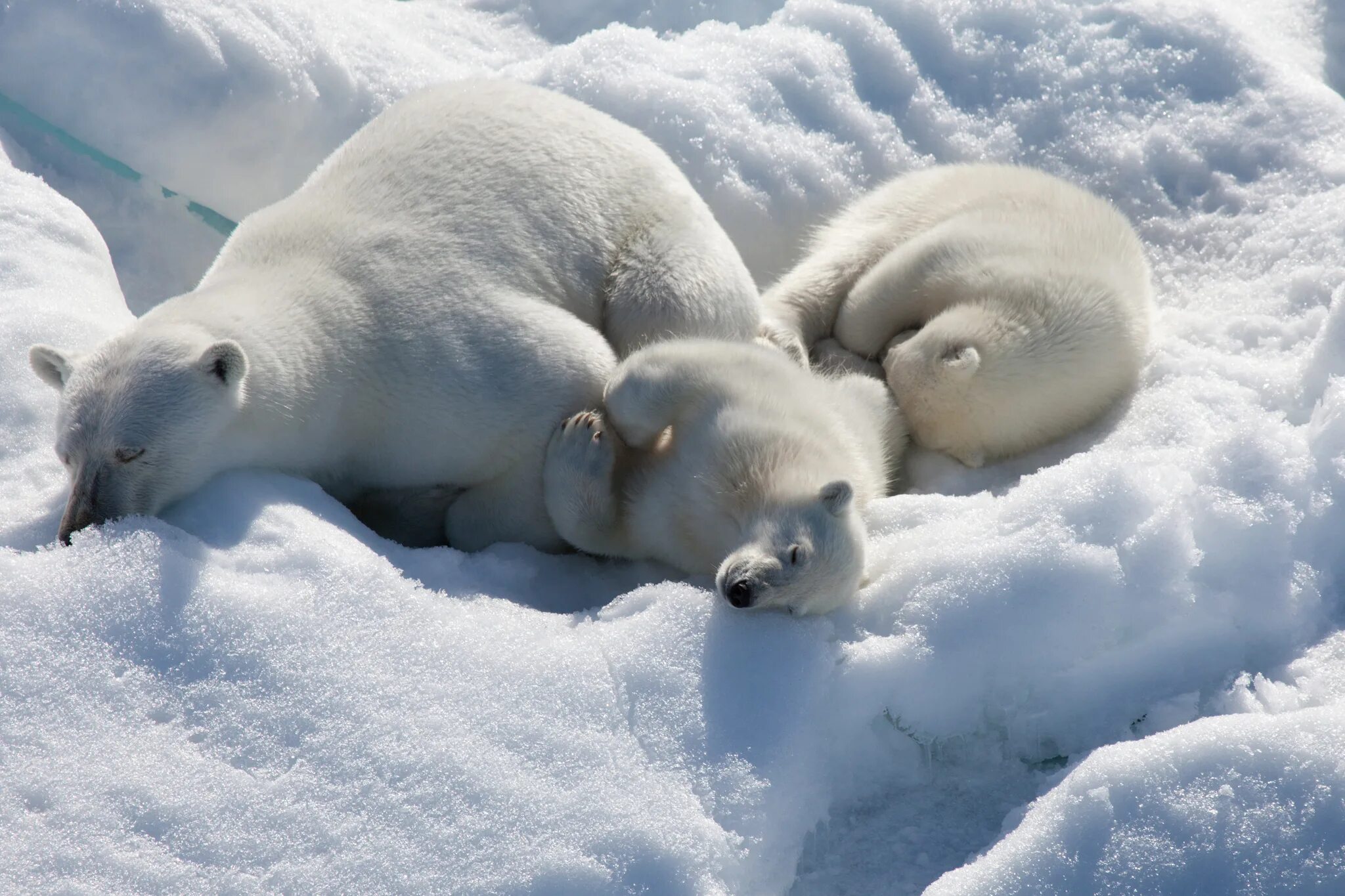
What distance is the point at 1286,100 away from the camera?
201 inches

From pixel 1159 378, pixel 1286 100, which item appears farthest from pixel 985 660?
pixel 1286 100

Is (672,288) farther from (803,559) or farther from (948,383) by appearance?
(803,559)

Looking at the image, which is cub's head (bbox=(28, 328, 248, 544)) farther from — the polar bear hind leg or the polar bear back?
the polar bear hind leg

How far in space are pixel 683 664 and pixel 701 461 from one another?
2.52ft

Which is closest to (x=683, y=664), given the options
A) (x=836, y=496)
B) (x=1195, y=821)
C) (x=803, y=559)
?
(x=803, y=559)

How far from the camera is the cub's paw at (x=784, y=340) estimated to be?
445 cm

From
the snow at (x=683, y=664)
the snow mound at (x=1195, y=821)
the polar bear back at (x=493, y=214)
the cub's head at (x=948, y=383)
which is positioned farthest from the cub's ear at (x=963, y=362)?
the snow mound at (x=1195, y=821)

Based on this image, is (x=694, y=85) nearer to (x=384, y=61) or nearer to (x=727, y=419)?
(x=384, y=61)

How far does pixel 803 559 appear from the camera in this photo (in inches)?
120

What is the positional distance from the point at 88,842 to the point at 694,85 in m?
3.89

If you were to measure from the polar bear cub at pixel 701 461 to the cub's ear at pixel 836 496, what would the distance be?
0.4 inches

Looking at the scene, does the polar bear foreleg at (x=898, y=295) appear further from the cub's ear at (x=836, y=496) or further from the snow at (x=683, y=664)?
the cub's ear at (x=836, y=496)

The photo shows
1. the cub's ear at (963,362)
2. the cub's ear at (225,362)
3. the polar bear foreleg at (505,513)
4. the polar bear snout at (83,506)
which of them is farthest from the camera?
the cub's ear at (963,362)

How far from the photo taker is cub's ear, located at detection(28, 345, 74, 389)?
124 inches
